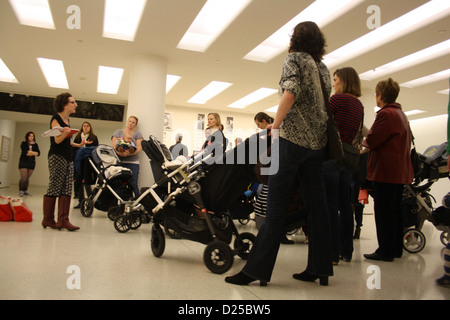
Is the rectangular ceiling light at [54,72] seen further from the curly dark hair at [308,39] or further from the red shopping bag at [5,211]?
the curly dark hair at [308,39]

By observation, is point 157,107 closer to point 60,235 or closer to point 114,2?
point 114,2

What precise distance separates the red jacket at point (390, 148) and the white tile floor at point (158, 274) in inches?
29.6

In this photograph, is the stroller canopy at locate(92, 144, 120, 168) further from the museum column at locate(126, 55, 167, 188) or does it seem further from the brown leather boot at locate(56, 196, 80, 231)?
the museum column at locate(126, 55, 167, 188)

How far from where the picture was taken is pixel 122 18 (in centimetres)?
673

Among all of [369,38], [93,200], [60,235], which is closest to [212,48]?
[369,38]

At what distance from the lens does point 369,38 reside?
6867 mm

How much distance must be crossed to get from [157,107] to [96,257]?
550 cm

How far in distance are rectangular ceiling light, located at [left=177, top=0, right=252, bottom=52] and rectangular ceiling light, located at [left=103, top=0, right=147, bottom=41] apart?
102cm

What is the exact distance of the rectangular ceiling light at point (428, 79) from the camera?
27.8 feet

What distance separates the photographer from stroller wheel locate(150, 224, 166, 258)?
108 inches

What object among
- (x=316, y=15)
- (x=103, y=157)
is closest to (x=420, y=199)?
(x=316, y=15)

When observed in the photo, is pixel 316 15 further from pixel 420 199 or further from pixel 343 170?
pixel 343 170

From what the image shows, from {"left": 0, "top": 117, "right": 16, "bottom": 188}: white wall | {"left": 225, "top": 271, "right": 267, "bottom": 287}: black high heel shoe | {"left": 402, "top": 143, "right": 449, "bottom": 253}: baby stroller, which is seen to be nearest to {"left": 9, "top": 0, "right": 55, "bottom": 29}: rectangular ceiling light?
{"left": 225, "top": 271, "right": 267, "bottom": 287}: black high heel shoe

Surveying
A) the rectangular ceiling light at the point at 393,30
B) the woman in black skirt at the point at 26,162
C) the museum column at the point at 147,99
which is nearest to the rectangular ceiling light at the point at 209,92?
the museum column at the point at 147,99
